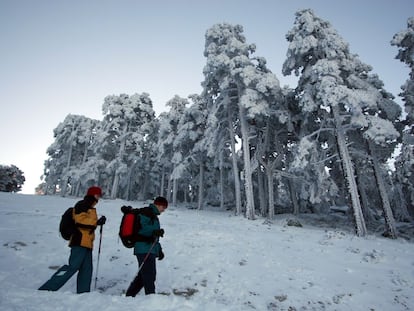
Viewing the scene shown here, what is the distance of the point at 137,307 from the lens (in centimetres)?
320

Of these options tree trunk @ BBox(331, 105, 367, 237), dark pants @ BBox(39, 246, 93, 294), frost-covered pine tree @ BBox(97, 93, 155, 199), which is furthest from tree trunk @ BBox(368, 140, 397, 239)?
frost-covered pine tree @ BBox(97, 93, 155, 199)

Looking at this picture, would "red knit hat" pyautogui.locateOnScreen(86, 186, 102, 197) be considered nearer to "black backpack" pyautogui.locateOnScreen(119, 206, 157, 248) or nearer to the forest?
"black backpack" pyautogui.locateOnScreen(119, 206, 157, 248)

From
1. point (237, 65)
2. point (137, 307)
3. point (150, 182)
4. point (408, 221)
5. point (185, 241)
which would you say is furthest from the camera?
point (150, 182)

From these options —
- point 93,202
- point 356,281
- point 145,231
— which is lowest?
point 356,281

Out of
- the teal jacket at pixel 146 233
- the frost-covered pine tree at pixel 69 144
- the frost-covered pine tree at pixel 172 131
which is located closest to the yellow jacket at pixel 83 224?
the teal jacket at pixel 146 233

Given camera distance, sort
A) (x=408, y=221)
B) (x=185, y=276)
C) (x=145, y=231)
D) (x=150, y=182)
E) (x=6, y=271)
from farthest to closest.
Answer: (x=150, y=182) < (x=408, y=221) < (x=185, y=276) < (x=6, y=271) < (x=145, y=231)

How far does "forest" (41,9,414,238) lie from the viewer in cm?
1515

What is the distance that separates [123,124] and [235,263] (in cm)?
2478

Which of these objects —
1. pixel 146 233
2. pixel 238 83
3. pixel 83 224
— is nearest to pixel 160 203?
pixel 146 233

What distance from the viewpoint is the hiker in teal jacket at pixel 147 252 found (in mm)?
4477

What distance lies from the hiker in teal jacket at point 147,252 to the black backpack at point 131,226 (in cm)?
2

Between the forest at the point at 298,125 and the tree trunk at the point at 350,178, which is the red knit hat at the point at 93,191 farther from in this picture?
the tree trunk at the point at 350,178

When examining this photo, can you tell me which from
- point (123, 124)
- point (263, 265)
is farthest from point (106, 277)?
point (123, 124)

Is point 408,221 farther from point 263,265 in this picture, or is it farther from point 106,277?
point 106,277
